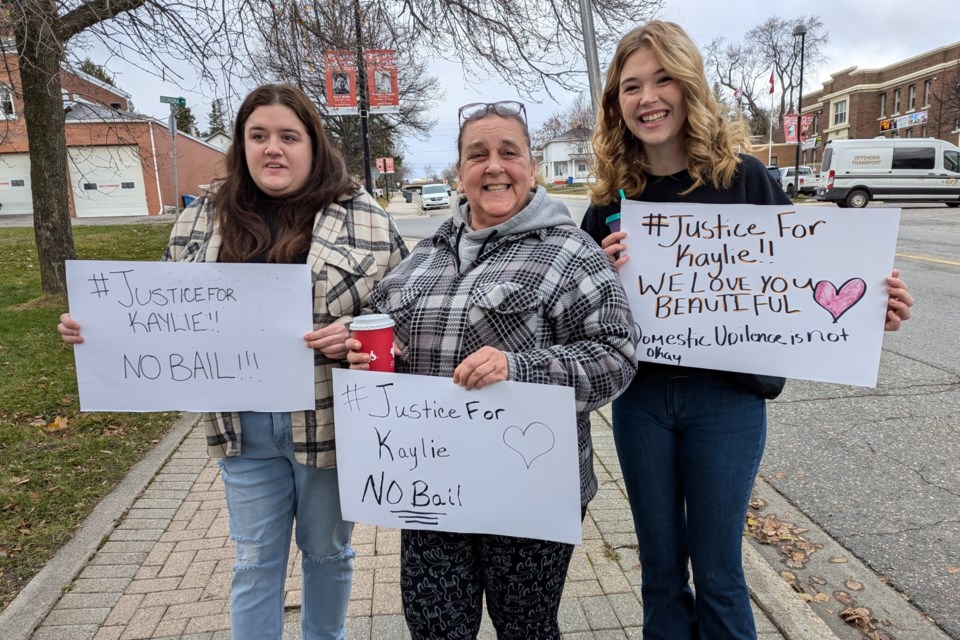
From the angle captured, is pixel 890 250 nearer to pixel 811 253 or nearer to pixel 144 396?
pixel 811 253

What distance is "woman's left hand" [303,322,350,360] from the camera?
1939 mm

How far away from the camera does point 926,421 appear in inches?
181

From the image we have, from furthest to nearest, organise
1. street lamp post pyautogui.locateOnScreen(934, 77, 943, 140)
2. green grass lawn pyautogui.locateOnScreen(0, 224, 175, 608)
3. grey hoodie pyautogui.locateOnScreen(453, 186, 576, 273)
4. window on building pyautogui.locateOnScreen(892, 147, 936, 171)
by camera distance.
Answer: street lamp post pyautogui.locateOnScreen(934, 77, 943, 140) → window on building pyautogui.locateOnScreen(892, 147, 936, 171) → green grass lawn pyautogui.locateOnScreen(0, 224, 175, 608) → grey hoodie pyautogui.locateOnScreen(453, 186, 576, 273)

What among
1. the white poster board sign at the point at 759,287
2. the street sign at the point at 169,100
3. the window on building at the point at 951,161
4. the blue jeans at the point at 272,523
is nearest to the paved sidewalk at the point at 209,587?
the blue jeans at the point at 272,523

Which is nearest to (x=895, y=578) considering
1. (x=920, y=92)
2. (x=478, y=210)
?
(x=478, y=210)

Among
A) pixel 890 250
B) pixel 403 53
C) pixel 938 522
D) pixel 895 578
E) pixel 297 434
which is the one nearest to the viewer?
pixel 890 250

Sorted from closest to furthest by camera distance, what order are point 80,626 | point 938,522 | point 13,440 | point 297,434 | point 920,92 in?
point 297,434, point 80,626, point 938,522, point 13,440, point 920,92

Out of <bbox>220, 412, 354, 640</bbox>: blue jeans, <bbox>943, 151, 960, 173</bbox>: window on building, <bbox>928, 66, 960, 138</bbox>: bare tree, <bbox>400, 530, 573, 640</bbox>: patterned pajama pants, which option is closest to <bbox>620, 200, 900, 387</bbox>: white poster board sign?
<bbox>400, 530, 573, 640</bbox>: patterned pajama pants

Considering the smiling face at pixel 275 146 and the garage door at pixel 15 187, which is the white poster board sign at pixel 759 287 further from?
the garage door at pixel 15 187

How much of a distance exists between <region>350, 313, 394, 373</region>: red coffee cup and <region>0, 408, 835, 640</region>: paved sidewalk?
145 centimetres

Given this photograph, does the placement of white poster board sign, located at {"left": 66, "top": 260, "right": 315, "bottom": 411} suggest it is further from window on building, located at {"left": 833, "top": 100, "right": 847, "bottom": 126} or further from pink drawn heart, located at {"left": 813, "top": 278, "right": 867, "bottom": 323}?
window on building, located at {"left": 833, "top": 100, "right": 847, "bottom": 126}

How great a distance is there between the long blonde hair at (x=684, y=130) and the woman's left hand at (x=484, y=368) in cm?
74

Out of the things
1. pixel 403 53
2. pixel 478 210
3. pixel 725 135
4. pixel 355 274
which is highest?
pixel 403 53

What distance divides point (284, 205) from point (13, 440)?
3928 mm
